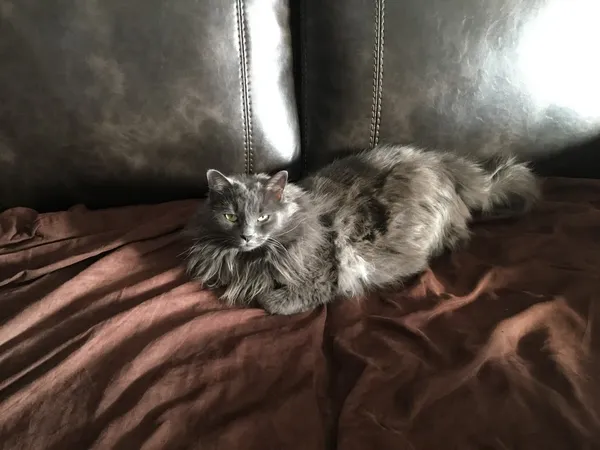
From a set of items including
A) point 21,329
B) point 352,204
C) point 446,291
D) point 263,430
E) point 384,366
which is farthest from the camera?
point 352,204

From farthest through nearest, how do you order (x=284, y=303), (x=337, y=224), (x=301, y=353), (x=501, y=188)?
1. (x=501, y=188)
2. (x=337, y=224)
3. (x=284, y=303)
4. (x=301, y=353)

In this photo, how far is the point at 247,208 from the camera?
4.15 ft

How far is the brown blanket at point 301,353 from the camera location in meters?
0.91

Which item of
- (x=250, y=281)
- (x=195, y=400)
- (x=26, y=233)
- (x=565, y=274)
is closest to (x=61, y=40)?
(x=26, y=233)

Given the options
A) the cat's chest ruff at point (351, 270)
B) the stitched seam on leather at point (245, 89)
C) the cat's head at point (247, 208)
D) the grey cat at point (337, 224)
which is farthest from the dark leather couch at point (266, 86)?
the cat's chest ruff at point (351, 270)

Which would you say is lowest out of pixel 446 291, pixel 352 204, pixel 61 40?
pixel 446 291

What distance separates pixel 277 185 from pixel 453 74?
61 cm

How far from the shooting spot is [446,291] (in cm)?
126

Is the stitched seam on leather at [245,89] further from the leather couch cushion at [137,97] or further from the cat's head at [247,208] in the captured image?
the cat's head at [247,208]

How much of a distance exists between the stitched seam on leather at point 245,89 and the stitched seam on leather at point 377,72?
1.21 feet

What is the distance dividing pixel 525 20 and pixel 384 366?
102cm

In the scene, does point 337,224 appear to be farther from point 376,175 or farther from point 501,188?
point 501,188

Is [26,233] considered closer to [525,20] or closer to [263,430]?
[263,430]

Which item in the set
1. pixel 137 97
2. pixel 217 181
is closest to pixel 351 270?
pixel 217 181
